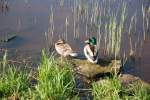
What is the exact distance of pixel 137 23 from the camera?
34.7 feet

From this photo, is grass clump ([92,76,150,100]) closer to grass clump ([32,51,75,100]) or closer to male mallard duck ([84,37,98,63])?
grass clump ([32,51,75,100])

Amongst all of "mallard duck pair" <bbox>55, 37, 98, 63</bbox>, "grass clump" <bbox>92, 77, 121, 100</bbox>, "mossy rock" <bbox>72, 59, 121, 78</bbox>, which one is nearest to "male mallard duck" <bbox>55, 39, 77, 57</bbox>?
"mallard duck pair" <bbox>55, 37, 98, 63</bbox>

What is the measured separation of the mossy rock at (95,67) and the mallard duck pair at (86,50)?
13 cm

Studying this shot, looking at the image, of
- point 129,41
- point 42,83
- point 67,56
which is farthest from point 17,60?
point 129,41

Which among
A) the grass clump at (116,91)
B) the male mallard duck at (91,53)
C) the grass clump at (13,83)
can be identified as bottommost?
the grass clump at (116,91)

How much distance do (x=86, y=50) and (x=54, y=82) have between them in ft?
7.48

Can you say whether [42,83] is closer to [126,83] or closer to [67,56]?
[126,83]

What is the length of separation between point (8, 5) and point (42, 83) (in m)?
5.50

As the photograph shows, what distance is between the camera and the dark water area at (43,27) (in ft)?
30.4

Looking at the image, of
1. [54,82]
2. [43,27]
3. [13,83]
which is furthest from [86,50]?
[13,83]

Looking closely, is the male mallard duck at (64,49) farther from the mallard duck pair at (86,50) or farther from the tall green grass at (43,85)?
the tall green grass at (43,85)

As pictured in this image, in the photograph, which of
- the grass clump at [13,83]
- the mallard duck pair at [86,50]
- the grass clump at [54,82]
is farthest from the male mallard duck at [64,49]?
the grass clump at [13,83]

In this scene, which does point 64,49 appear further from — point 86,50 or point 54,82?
point 54,82

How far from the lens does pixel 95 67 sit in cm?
838
